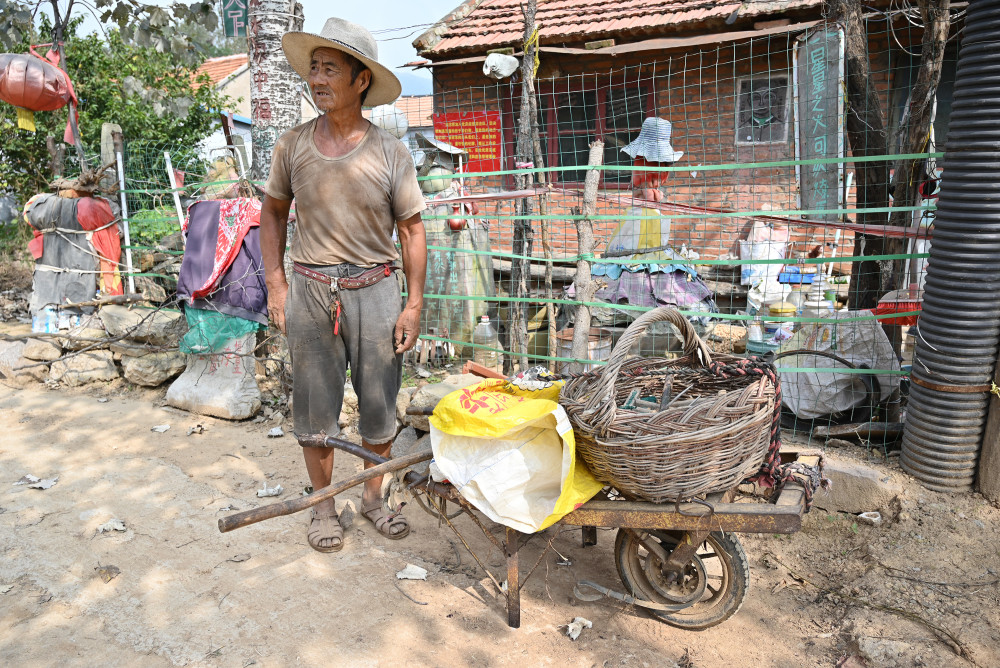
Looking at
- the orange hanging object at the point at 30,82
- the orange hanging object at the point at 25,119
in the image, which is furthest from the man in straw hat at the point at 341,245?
the orange hanging object at the point at 25,119

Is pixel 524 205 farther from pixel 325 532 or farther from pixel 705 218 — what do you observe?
pixel 325 532

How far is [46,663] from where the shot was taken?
2.51 metres

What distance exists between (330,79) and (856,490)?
323 centimetres

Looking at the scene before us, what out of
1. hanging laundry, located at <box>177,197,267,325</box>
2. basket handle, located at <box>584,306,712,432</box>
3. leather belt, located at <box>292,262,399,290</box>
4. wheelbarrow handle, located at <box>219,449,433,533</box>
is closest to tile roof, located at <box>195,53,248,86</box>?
hanging laundry, located at <box>177,197,267,325</box>

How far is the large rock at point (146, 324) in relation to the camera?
6059mm

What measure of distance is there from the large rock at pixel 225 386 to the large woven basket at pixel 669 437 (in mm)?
3583

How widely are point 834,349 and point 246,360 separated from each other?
4.24 metres

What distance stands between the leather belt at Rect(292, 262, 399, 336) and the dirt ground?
3.91ft

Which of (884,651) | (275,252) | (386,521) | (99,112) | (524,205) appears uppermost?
(99,112)

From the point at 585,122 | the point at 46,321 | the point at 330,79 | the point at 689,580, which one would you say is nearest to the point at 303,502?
the point at 689,580

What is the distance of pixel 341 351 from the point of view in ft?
11.0

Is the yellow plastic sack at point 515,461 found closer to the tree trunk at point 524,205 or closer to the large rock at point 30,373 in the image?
the tree trunk at point 524,205

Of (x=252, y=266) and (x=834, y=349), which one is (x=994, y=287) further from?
(x=252, y=266)

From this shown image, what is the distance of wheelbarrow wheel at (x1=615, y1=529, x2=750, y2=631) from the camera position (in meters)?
2.63
